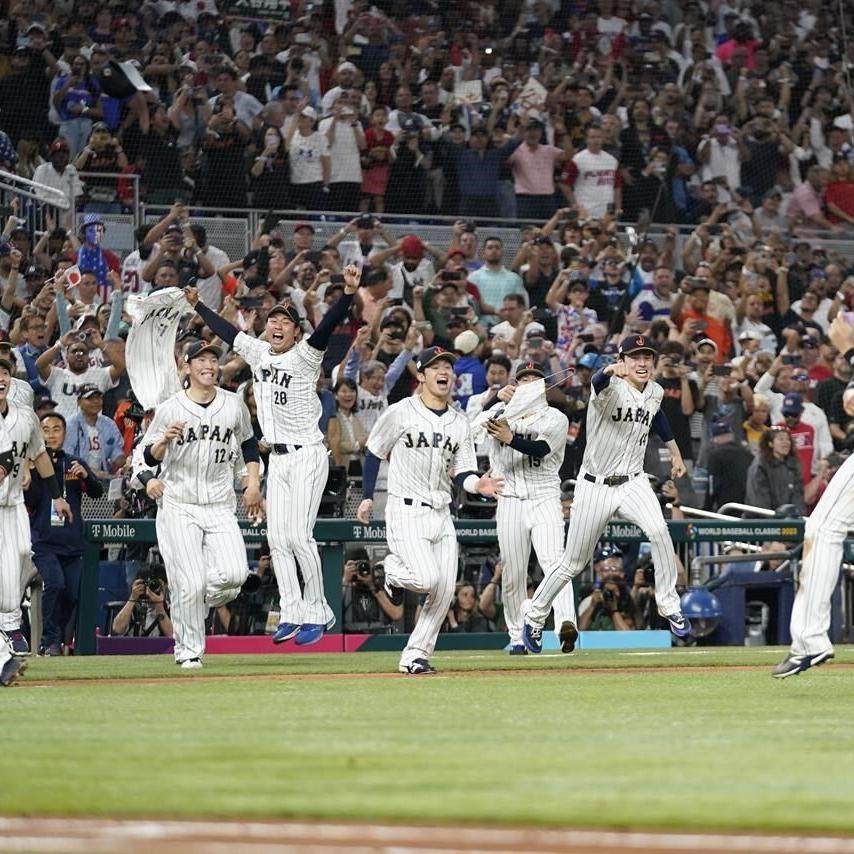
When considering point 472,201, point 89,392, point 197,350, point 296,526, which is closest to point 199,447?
point 197,350

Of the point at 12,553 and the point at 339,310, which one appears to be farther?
the point at 339,310

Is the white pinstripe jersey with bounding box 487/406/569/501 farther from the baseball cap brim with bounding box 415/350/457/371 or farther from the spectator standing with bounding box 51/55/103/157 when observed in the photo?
the spectator standing with bounding box 51/55/103/157

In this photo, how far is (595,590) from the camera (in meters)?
17.7

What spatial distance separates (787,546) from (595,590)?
2.06 metres

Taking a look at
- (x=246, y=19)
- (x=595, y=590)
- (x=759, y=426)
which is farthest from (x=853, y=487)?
(x=246, y=19)

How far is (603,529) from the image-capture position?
14023 millimetres

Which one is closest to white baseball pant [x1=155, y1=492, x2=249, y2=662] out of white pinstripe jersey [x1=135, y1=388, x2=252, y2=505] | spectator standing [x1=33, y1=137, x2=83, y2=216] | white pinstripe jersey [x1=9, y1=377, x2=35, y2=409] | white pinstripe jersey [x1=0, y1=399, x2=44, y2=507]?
white pinstripe jersey [x1=135, y1=388, x2=252, y2=505]

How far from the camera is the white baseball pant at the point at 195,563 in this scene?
42.6ft

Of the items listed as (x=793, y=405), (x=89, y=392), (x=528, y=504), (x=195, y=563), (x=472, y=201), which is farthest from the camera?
(x=472, y=201)

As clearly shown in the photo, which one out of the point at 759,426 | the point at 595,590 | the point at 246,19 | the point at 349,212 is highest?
the point at 246,19

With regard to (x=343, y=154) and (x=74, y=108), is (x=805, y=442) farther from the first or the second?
(x=74, y=108)

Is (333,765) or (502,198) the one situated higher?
(502,198)

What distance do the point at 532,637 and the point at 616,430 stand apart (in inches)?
69.4

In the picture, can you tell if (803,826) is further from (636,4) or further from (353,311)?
(636,4)
